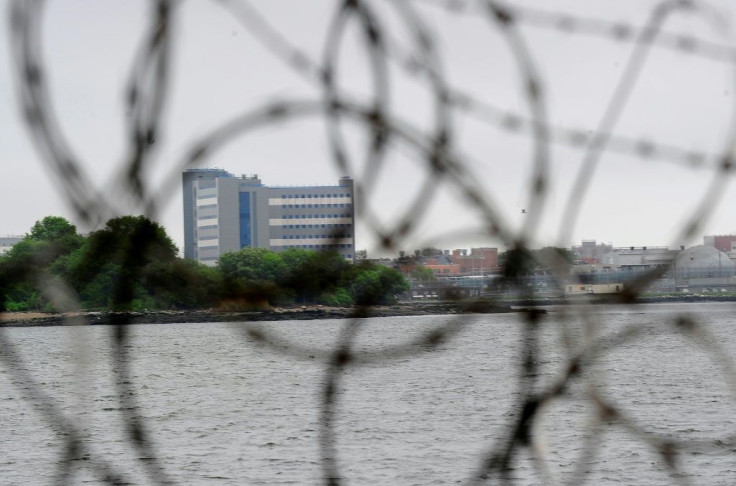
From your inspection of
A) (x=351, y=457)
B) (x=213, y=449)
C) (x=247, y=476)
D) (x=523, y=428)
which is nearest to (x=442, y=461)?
(x=351, y=457)

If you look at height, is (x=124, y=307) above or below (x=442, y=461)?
above

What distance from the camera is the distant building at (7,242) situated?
2153 millimetres

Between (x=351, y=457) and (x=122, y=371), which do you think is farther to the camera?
(x=351, y=457)

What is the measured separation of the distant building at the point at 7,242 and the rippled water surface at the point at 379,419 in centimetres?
21

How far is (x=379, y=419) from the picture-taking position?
4891 cm

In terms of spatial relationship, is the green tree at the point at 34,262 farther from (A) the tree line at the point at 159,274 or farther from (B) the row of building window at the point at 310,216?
(B) the row of building window at the point at 310,216

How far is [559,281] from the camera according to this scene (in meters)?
1.84

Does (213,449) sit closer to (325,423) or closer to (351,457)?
(351,457)

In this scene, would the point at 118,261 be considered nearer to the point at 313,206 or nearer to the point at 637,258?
the point at 313,206

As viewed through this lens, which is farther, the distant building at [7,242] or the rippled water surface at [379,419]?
the rippled water surface at [379,419]

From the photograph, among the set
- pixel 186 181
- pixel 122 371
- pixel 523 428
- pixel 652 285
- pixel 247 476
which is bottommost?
pixel 247 476

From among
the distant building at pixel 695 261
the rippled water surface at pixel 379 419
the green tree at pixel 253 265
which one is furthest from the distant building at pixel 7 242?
the distant building at pixel 695 261

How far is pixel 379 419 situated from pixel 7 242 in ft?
155

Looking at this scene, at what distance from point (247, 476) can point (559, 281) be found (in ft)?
106
